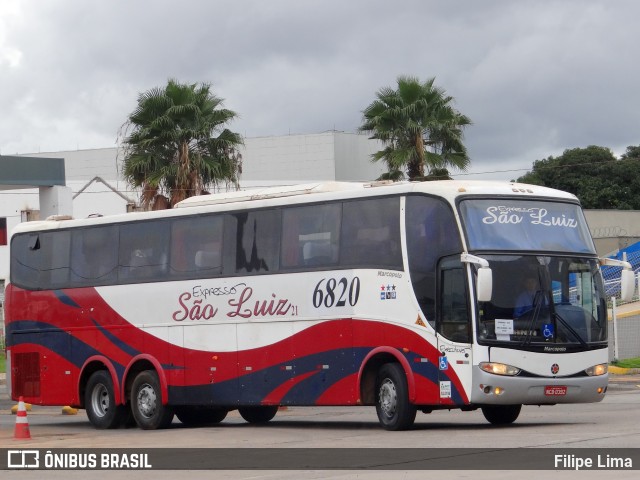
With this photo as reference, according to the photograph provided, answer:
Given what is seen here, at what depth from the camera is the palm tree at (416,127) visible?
41750 millimetres

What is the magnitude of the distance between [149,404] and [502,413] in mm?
6444

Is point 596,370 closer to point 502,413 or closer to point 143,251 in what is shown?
point 502,413

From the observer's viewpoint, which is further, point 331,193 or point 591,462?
point 331,193

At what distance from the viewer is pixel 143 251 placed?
Result: 2262cm

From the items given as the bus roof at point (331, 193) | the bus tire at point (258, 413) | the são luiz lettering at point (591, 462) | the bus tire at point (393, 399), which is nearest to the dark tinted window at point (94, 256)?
the bus roof at point (331, 193)

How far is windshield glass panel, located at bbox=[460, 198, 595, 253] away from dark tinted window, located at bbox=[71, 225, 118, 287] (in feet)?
24.9

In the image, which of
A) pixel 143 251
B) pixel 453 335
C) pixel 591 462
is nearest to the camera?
pixel 591 462

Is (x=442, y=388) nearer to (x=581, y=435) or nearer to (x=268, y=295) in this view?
(x=581, y=435)

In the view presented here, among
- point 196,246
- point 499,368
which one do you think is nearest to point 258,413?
point 196,246

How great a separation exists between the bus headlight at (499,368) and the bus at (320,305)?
0.10 ft

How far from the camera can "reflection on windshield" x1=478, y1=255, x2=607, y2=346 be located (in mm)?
18109

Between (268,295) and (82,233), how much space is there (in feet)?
16.0

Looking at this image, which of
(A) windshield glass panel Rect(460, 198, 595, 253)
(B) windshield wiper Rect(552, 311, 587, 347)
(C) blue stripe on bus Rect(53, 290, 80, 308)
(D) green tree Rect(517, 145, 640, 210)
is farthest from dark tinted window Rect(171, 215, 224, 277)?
(D) green tree Rect(517, 145, 640, 210)

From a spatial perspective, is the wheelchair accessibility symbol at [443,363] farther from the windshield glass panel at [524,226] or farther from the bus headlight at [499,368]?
the windshield glass panel at [524,226]
